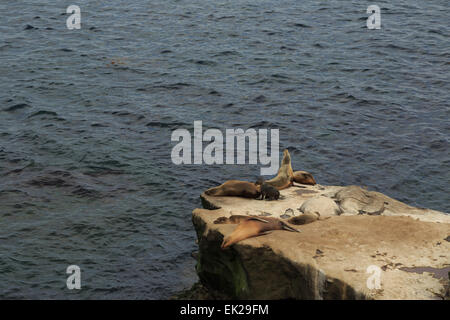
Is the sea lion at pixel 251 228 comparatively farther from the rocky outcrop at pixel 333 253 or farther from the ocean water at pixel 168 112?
the ocean water at pixel 168 112

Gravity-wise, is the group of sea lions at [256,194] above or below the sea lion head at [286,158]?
below

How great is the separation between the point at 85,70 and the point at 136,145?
6375 millimetres

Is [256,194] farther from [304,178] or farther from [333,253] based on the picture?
[333,253]

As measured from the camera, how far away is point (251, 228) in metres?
11.7

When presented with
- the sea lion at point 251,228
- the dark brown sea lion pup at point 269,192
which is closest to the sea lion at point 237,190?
the dark brown sea lion pup at point 269,192

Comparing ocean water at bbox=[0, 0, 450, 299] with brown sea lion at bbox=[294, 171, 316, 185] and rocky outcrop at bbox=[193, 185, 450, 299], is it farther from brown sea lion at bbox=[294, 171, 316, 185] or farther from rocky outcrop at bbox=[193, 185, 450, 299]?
brown sea lion at bbox=[294, 171, 316, 185]

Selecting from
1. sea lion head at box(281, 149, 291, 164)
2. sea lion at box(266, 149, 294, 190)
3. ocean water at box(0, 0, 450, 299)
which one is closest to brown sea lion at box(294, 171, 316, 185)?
sea lion at box(266, 149, 294, 190)

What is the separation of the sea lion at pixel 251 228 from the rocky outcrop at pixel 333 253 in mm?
111

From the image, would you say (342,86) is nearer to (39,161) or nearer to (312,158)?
(312,158)

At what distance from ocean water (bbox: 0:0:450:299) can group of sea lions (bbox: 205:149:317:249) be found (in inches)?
72.0

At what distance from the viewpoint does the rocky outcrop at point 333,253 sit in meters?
10.5

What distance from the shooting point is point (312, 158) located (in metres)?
18.9

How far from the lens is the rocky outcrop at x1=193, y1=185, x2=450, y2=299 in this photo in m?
10.5
